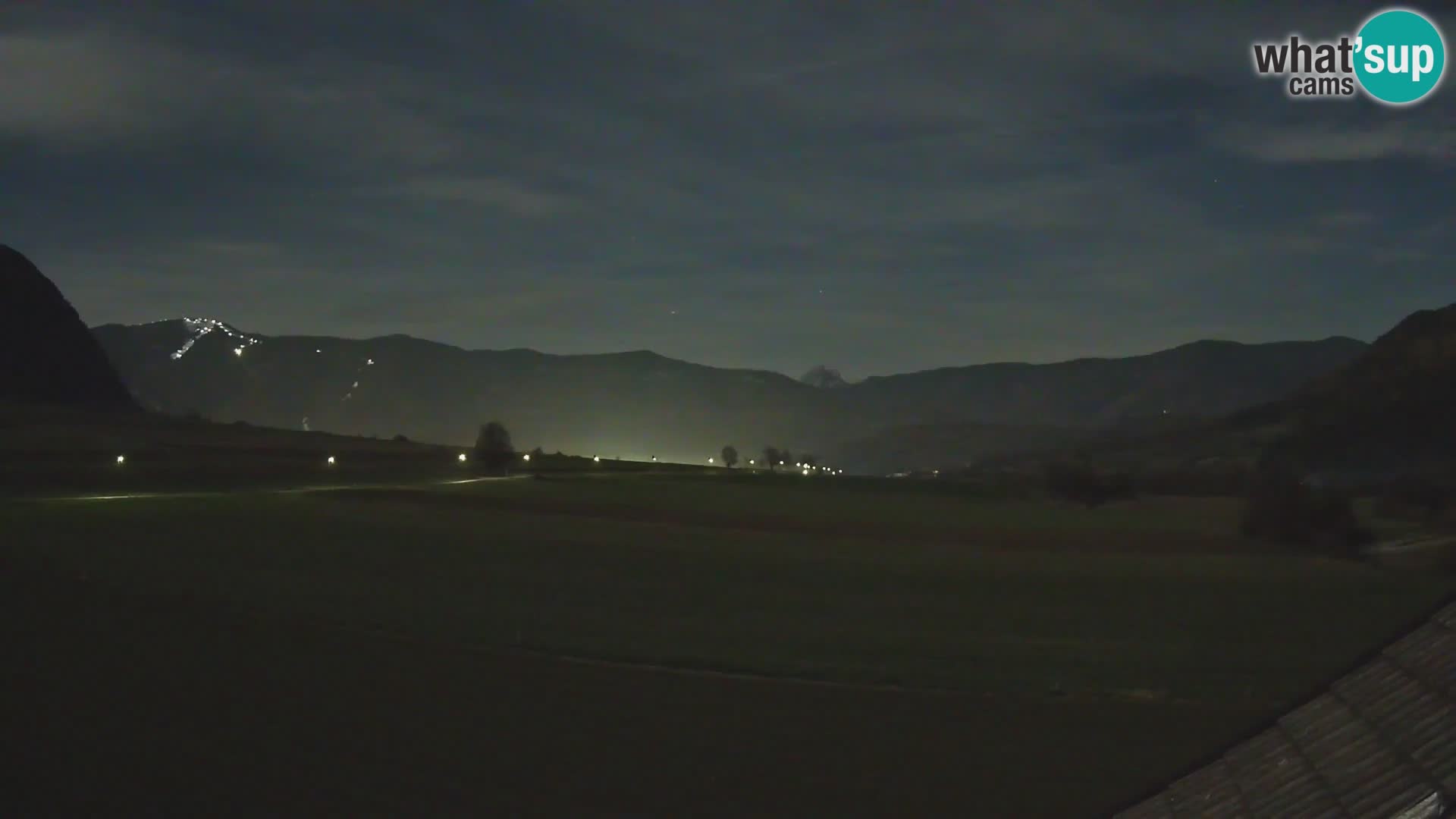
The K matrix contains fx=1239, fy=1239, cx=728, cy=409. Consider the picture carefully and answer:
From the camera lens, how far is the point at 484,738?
1384 centimetres

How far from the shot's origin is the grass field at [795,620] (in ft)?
44.9

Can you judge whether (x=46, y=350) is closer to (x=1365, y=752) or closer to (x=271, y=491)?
(x=271, y=491)

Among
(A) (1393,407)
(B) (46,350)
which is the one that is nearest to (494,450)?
(A) (1393,407)

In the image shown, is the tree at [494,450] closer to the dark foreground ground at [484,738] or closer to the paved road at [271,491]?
the paved road at [271,491]

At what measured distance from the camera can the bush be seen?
1848 inches

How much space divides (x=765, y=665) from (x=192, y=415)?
433 ft

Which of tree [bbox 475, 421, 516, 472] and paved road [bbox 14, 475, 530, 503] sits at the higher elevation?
tree [bbox 475, 421, 516, 472]

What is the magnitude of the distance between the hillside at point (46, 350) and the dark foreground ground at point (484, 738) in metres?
128

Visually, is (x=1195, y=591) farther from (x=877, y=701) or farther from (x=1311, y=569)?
(x=877, y=701)

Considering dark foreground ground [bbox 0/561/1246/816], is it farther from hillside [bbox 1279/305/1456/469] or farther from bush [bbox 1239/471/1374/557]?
hillside [bbox 1279/305/1456/469]

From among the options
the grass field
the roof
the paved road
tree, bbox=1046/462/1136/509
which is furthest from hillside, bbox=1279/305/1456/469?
the roof

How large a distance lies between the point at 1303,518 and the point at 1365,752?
162 feet

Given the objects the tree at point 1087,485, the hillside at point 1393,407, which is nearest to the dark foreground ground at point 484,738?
the tree at point 1087,485

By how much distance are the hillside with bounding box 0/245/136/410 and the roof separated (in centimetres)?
14231
